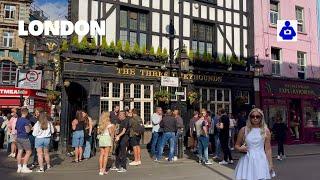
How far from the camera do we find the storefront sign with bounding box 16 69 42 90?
44.1 ft

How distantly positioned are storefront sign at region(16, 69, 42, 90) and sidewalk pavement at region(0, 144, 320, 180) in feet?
8.31

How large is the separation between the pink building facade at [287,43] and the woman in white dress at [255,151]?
17193 millimetres

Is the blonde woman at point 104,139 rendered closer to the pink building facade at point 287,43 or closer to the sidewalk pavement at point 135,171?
the sidewalk pavement at point 135,171

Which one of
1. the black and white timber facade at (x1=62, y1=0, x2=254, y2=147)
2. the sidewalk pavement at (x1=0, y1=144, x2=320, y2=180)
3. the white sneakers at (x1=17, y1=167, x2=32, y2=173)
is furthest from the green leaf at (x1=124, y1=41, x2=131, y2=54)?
the white sneakers at (x1=17, y1=167, x2=32, y2=173)

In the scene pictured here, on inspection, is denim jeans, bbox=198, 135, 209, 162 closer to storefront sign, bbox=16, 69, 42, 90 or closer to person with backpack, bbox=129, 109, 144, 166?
person with backpack, bbox=129, 109, 144, 166

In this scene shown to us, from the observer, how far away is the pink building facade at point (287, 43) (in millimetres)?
22531

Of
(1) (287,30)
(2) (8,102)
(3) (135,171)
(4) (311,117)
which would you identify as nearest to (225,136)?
(3) (135,171)

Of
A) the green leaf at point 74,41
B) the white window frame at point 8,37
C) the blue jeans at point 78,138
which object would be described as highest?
the white window frame at point 8,37

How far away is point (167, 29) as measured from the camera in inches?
749

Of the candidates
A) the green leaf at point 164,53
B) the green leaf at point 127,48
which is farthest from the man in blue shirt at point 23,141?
the green leaf at point 164,53

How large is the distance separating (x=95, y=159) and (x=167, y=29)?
7.64 meters

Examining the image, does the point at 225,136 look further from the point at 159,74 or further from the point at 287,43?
the point at 287,43

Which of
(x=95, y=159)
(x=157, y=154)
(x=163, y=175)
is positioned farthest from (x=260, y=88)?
(x=163, y=175)

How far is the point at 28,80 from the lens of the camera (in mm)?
13469
